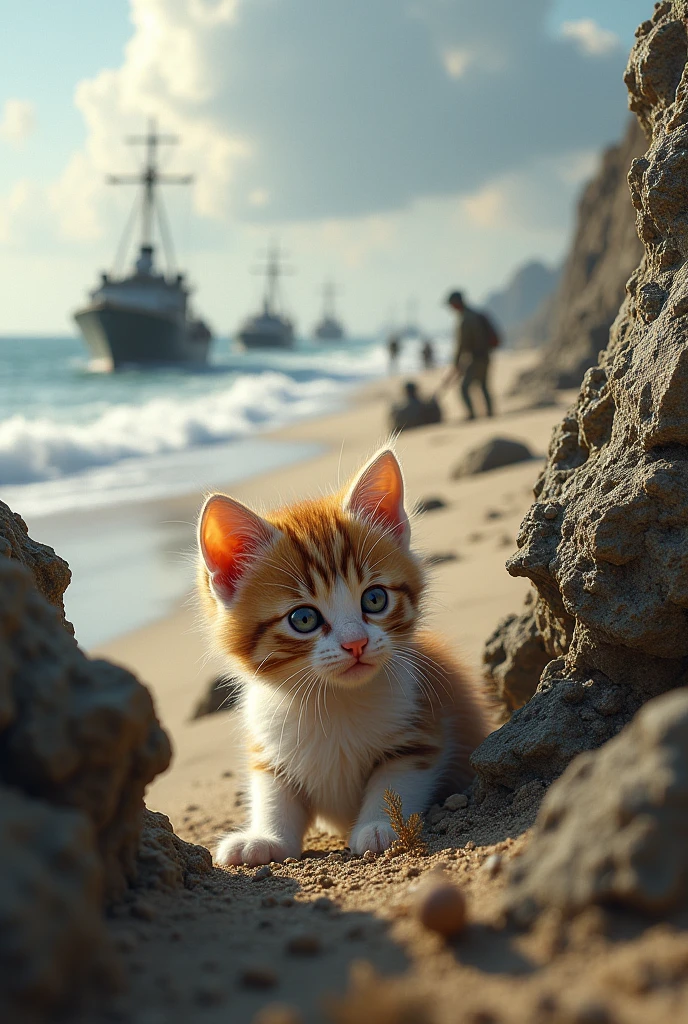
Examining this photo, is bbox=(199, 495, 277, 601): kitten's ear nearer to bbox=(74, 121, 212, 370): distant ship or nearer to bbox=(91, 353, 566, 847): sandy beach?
bbox=(91, 353, 566, 847): sandy beach

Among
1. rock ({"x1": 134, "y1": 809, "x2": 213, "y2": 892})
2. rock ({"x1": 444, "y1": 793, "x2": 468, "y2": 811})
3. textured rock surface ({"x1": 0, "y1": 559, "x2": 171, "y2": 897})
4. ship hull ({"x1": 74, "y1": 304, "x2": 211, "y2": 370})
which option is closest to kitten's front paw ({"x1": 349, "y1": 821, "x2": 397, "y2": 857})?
rock ({"x1": 444, "y1": 793, "x2": 468, "y2": 811})

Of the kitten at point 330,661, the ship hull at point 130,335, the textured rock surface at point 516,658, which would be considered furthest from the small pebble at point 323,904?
the ship hull at point 130,335

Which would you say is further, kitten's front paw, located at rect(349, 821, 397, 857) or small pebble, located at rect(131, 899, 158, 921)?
kitten's front paw, located at rect(349, 821, 397, 857)

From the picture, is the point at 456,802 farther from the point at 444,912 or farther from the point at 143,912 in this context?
the point at 444,912

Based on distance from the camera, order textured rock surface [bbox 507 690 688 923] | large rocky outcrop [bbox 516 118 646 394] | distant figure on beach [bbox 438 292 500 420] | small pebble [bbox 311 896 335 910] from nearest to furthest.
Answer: textured rock surface [bbox 507 690 688 923] → small pebble [bbox 311 896 335 910] → distant figure on beach [bbox 438 292 500 420] → large rocky outcrop [bbox 516 118 646 394]

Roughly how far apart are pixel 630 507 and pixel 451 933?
4.62ft

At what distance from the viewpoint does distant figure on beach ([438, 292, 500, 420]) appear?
50.0 ft

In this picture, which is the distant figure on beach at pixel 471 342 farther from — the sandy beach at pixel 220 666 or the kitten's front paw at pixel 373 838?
the kitten's front paw at pixel 373 838

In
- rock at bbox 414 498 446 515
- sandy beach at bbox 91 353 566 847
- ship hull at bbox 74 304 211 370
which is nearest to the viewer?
sandy beach at bbox 91 353 566 847

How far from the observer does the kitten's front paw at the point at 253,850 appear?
2.97 m

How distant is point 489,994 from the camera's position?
4.33 ft

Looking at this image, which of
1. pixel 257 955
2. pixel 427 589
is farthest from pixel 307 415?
pixel 257 955

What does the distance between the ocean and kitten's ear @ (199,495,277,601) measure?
20.1 inches

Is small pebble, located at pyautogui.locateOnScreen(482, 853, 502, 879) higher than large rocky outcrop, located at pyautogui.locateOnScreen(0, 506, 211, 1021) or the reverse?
the reverse
